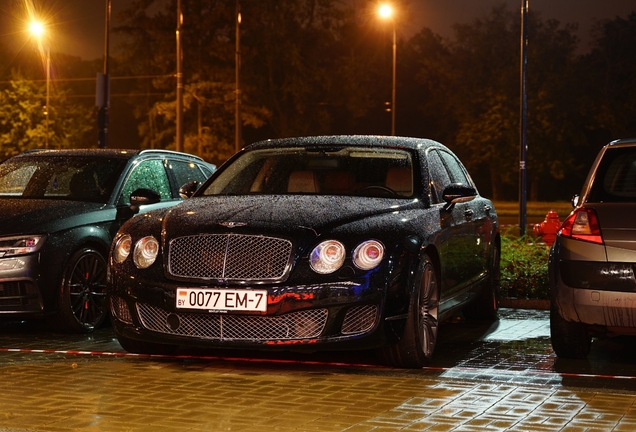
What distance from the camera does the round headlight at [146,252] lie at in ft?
26.2

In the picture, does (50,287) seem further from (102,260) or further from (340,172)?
(340,172)

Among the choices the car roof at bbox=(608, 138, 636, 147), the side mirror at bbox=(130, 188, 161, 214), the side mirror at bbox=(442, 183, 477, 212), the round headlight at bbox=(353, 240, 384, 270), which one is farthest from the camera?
the side mirror at bbox=(130, 188, 161, 214)

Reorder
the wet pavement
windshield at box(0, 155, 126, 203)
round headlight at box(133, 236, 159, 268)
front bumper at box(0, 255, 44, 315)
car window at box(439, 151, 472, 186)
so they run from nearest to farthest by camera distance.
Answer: the wet pavement, round headlight at box(133, 236, 159, 268), front bumper at box(0, 255, 44, 315), car window at box(439, 151, 472, 186), windshield at box(0, 155, 126, 203)

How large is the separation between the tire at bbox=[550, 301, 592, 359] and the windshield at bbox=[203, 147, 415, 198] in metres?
1.44

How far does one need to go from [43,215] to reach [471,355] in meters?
3.92

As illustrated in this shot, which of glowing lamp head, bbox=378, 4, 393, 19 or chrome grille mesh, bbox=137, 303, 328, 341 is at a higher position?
glowing lamp head, bbox=378, 4, 393, 19

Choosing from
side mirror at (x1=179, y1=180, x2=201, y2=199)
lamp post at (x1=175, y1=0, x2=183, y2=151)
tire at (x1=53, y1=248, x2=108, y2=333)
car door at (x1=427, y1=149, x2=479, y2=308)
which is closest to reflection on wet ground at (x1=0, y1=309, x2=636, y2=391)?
tire at (x1=53, y1=248, x2=108, y2=333)

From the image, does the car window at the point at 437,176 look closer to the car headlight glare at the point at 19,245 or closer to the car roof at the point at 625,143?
the car roof at the point at 625,143

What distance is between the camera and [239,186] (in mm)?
9273

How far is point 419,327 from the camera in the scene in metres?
7.98

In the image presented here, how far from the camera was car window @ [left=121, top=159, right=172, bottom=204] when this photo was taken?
11.1m

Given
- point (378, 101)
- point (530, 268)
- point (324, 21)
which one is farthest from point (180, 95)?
point (378, 101)

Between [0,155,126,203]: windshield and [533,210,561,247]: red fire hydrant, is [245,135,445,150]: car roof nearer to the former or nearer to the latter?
[0,155,126,203]: windshield

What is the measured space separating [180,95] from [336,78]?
3553 cm
